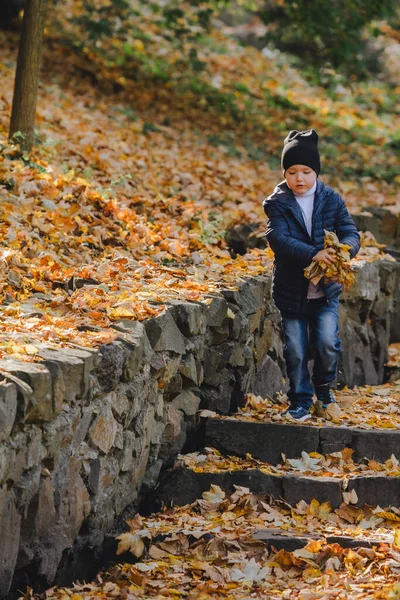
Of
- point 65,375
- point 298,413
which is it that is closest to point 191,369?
point 298,413

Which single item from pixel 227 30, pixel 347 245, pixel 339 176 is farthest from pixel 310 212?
pixel 227 30

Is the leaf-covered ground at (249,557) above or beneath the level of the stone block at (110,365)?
beneath

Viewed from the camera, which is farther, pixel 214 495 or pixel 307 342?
pixel 307 342

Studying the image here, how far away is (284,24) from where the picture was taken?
13797 mm

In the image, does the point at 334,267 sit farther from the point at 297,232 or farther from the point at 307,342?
the point at 307,342

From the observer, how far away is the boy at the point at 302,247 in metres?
5.60

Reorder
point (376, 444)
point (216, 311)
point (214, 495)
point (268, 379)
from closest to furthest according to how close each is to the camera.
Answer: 1. point (214, 495)
2. point (376, 444)
3. point (216, 311)
4. point (268, 379)

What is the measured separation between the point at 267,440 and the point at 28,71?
5.11 metres

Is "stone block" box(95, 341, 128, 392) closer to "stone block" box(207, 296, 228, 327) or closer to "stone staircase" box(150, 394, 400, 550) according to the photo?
"stone staircase" box(150, 394, 400, 550)

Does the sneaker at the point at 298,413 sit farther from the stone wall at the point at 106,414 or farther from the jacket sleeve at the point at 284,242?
the jacket sleeve at the point at 284,242

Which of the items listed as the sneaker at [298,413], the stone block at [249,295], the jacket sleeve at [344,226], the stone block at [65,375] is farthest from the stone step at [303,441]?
the stone block at [65,375]

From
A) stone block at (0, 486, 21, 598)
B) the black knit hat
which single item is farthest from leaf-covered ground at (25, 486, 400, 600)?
the black knit hat

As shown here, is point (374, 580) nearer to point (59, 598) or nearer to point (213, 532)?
point (213, 532)

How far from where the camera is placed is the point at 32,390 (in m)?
3.51
